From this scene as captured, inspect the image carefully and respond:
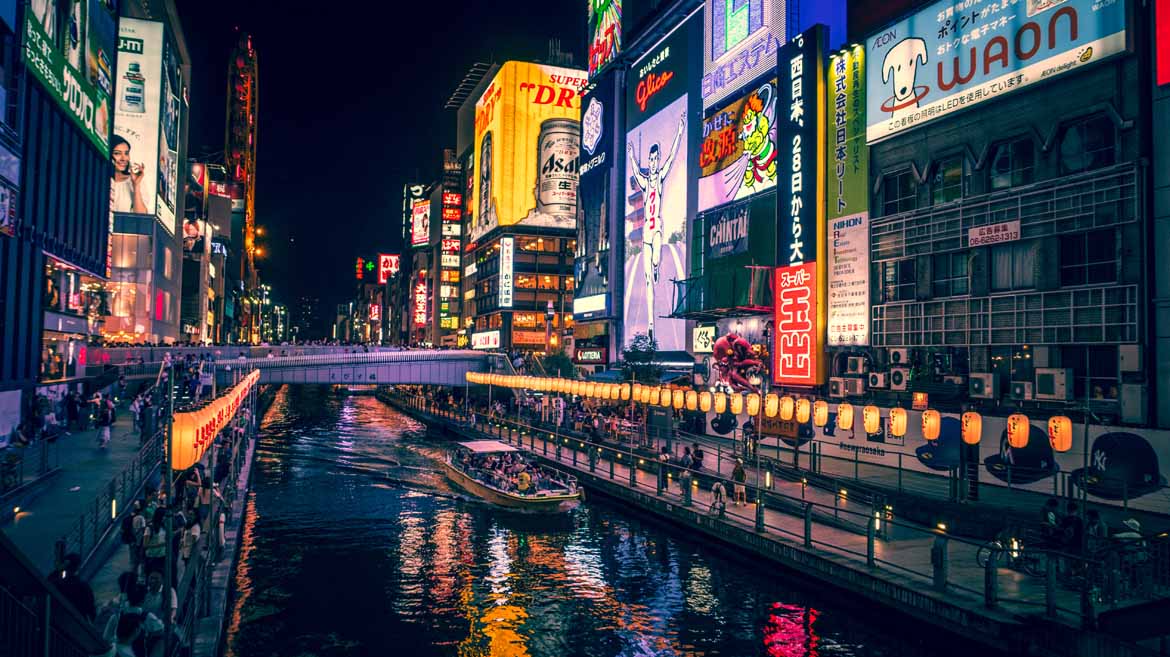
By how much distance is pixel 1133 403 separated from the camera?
2414 cm

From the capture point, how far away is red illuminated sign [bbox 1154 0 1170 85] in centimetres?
2361

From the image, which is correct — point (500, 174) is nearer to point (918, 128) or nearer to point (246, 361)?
point (246, 361)

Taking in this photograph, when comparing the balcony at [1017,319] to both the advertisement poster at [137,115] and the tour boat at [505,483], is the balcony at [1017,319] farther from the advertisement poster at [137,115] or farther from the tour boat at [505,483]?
the advertisement poster at [137,115]

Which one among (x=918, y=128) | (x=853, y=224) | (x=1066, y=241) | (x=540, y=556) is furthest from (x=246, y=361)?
(x=1066, y=241)

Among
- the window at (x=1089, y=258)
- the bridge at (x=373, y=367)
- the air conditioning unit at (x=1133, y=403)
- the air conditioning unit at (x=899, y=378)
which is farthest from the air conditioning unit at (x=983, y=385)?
the bridge at (x=373, y=367)

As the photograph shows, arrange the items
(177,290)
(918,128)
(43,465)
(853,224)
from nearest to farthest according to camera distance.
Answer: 1. (43,465)
2. (918,128)
3. (853,224)
4. (177,290)

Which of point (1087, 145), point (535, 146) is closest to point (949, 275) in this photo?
point (1087, 145)

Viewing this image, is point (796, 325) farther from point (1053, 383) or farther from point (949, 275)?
point (1053, 383)

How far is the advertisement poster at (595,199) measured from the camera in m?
77.2

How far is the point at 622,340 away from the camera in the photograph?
72312 millimetres

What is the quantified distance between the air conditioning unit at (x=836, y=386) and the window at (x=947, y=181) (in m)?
→ 8.99

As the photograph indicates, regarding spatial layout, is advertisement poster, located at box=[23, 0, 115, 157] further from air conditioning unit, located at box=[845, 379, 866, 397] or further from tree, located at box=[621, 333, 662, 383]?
air conditioning unit, located at box=[845, 379, 866, 397]

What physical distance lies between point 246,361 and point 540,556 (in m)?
39.8

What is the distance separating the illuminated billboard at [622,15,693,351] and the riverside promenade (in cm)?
2842
